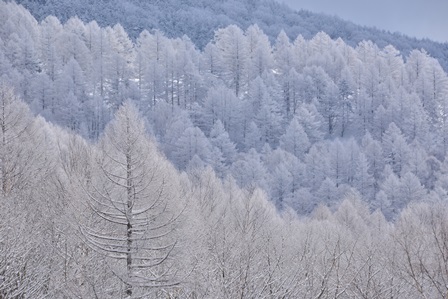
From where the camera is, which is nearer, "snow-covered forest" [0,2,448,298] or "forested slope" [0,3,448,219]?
"snow-covered forest" [0,2,448,298]

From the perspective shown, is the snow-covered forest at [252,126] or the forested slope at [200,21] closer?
the snow-covered forest at [252,126]

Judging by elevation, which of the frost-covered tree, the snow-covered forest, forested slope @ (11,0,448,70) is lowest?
the snow-covered forest

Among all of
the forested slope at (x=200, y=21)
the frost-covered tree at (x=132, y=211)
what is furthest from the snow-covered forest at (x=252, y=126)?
the forested slope at (x=200, y=21)

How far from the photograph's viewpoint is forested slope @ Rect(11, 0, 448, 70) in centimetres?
15350

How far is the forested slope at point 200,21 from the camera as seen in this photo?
153500 mm

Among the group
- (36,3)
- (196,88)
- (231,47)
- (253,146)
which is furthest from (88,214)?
(36,3)

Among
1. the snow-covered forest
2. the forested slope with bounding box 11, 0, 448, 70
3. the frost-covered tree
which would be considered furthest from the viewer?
the forested slope with bounding box 11, 0, 448, 70

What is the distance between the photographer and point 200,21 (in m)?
163

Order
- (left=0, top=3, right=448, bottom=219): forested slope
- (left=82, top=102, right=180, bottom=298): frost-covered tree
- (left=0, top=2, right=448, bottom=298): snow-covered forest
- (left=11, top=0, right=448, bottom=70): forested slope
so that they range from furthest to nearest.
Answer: (left=11, top=0, right=448, bottom=70): forested slope, (left=0, top=3, right=448, bottom=219): forested slope, (left=0, top=2, right=448, bottom=298): snow-covered forest, (left=82, top=102, right=180, bottom=298): frost-covered tree

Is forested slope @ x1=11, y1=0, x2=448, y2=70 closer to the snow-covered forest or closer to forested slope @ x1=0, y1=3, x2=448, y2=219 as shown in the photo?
the snow-covered forest

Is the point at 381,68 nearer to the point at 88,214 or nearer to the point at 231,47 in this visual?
the point at 231,47

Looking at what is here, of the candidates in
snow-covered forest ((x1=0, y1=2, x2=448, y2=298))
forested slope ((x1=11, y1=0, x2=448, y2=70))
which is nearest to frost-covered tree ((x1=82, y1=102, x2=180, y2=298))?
snow-covered forest ((x1=0, y1=2, x2=448, y2=298))

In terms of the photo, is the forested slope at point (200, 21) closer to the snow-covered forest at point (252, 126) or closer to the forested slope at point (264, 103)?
the snow-covered forest at point (252, 126)

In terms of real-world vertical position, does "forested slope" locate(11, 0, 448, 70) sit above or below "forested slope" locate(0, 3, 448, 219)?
above
